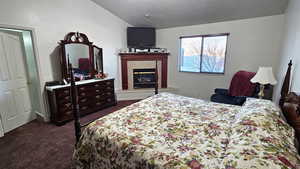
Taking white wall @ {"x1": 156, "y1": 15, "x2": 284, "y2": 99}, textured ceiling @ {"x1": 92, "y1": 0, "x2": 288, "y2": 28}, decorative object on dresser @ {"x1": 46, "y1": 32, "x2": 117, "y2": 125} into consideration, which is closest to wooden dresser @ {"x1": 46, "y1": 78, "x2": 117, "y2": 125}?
decorative object on dresser @ {"x1": 46, "y1": 32, "x2": 117, "y2": 125}

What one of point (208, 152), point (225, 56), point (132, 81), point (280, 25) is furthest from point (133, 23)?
point (208, 152)

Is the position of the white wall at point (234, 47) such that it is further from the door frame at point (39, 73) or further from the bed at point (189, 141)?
the door frame at point (39, 73)

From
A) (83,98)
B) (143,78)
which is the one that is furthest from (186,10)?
(83,98)

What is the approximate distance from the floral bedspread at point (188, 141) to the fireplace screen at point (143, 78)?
3018mm

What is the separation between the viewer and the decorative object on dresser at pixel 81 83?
117 inches

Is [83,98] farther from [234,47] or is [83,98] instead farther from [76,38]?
[234,47]

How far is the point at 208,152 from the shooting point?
3.49 feet

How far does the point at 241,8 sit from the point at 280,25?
3.18 feet

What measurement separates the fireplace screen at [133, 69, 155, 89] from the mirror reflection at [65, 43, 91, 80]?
1.56 meters

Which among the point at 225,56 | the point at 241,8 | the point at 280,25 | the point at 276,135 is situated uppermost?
the point at 241,8

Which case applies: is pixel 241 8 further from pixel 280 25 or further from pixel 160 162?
pixel 160 162

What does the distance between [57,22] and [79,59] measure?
2.90 feet

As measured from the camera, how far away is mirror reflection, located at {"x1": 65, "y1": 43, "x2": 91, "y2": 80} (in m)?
3.32

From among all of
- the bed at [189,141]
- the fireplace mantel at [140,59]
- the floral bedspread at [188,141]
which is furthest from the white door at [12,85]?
the fireplace mantel at [140,59]
